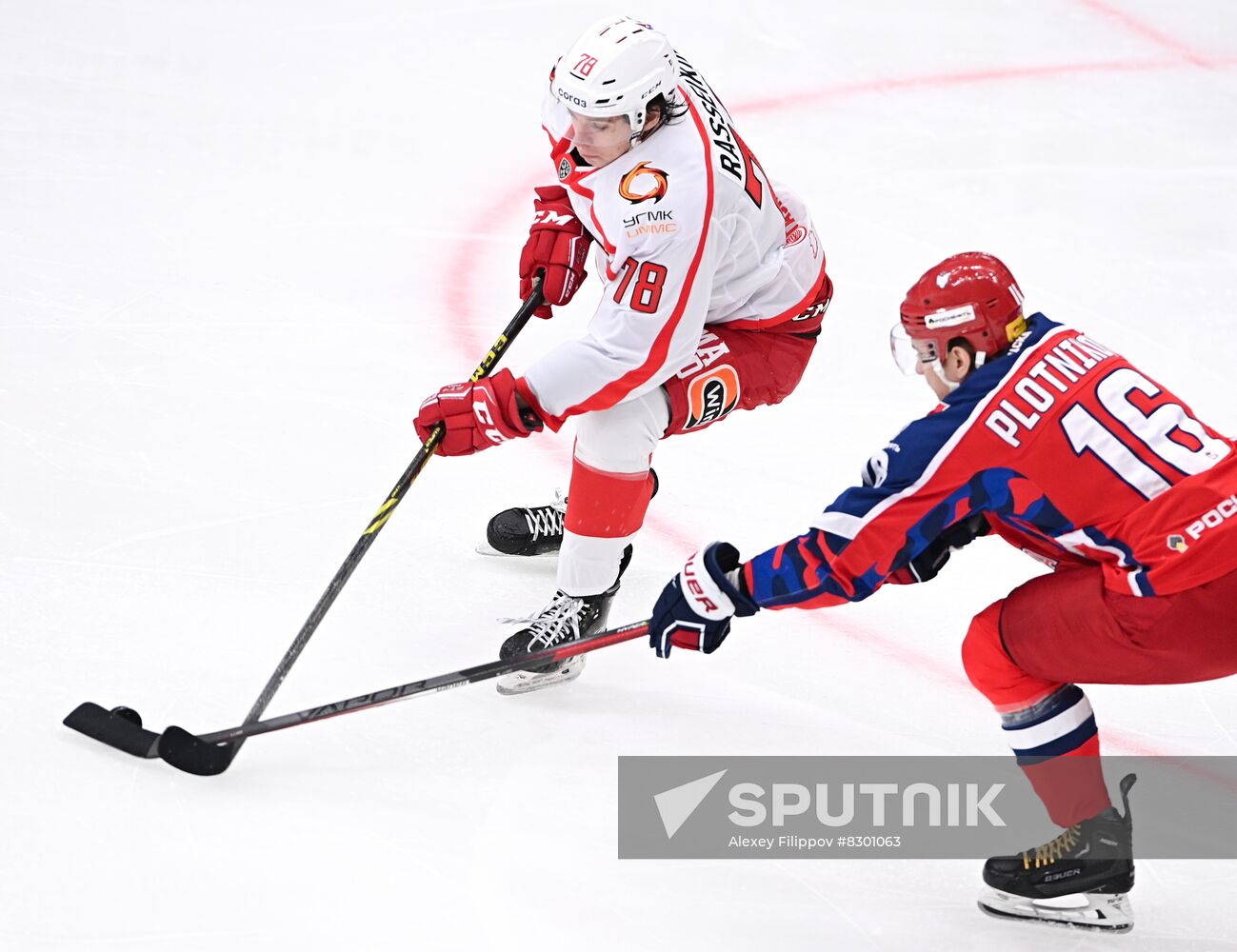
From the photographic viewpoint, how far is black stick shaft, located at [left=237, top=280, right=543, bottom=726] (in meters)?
2.50

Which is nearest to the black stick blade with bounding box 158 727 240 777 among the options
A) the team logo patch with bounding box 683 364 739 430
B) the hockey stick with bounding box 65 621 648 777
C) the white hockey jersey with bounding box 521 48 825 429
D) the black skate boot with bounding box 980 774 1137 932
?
the hockey stick with bounding box 65 621 648 777

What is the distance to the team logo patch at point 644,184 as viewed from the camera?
8.34 feet

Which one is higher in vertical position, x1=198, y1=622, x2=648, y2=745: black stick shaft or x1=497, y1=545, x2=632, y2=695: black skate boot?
x1=198, y1=622, x2=648, y2=745: black stick shaft

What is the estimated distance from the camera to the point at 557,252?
3010 mm

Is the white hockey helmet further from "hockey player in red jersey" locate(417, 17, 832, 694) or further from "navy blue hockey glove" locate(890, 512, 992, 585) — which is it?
"navy blue hockey glove" locate(890, 512, 992, 585)

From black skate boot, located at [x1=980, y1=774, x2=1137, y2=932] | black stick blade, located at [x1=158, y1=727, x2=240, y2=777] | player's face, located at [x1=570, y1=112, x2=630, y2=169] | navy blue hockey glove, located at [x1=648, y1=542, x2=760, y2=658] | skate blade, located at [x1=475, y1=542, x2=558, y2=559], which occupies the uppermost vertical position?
player's face, located at [x1=570, y1=112, x2=630, y2=169]

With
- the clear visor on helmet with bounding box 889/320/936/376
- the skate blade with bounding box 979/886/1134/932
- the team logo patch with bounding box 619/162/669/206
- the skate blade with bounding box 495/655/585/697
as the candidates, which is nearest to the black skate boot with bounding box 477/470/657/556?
the skate blade with bounding box 495/655/585/697

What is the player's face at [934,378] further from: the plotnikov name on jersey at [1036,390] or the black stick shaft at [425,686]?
the black stick shaft at [425,686]

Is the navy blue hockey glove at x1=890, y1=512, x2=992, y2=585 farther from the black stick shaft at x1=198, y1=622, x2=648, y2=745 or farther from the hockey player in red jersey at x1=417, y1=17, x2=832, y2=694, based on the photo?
the hockey player in red jersey at x1=417, y1=17, x2=832, y2=694

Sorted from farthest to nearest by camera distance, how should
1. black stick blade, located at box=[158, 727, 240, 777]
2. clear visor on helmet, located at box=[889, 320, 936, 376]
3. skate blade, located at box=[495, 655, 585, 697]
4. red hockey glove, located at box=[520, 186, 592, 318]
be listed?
1. red hockey glove, located at box=[520, 186, 592, 318]
2. skate blade, located at box=[495, 655, 585, 697]
3. black stick blade, located at box=[158, 727, 240, 777]
4. clear visor on helmet, located at box=[889, 320, 936, 376]

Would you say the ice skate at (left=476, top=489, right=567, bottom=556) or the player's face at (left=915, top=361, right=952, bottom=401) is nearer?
the player's face at (left=915, top=361, right=952, bottom=401)

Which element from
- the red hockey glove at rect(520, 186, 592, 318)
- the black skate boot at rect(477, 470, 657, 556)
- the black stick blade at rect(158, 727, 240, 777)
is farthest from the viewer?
the black skate boot at rect(477, 470, 657, 556)

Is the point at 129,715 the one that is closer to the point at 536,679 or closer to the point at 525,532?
the point at 536,679

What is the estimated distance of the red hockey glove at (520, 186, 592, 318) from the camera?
3.01 m
